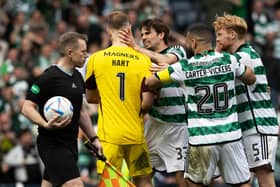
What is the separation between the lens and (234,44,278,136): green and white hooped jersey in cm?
1223

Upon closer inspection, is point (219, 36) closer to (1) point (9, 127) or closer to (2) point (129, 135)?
(2) point (129, 135)

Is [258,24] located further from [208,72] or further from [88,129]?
[208,72]

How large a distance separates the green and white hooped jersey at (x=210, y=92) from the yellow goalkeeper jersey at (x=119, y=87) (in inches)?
28.4

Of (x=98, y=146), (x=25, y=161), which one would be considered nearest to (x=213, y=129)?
(x=98, y=146)

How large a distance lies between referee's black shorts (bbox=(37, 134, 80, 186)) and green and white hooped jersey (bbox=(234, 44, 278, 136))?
7.38 ft

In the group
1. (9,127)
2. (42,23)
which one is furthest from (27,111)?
(42,23)

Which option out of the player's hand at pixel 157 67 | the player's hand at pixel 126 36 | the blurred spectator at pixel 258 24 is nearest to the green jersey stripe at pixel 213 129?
the player's hand at pixel 157 67

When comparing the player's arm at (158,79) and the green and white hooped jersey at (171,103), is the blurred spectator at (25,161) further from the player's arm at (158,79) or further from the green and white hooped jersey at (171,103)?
the player's arm at (158,79)

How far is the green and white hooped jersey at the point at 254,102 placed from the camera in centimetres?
1223

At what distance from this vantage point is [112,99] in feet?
40.0

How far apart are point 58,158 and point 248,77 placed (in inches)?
101

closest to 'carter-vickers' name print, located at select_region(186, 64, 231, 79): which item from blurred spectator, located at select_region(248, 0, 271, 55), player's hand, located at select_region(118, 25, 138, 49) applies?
player's hand, located at select_region(118, 25, 138, 49)

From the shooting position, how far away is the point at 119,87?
12.2 metres

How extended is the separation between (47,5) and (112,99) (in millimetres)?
10265
